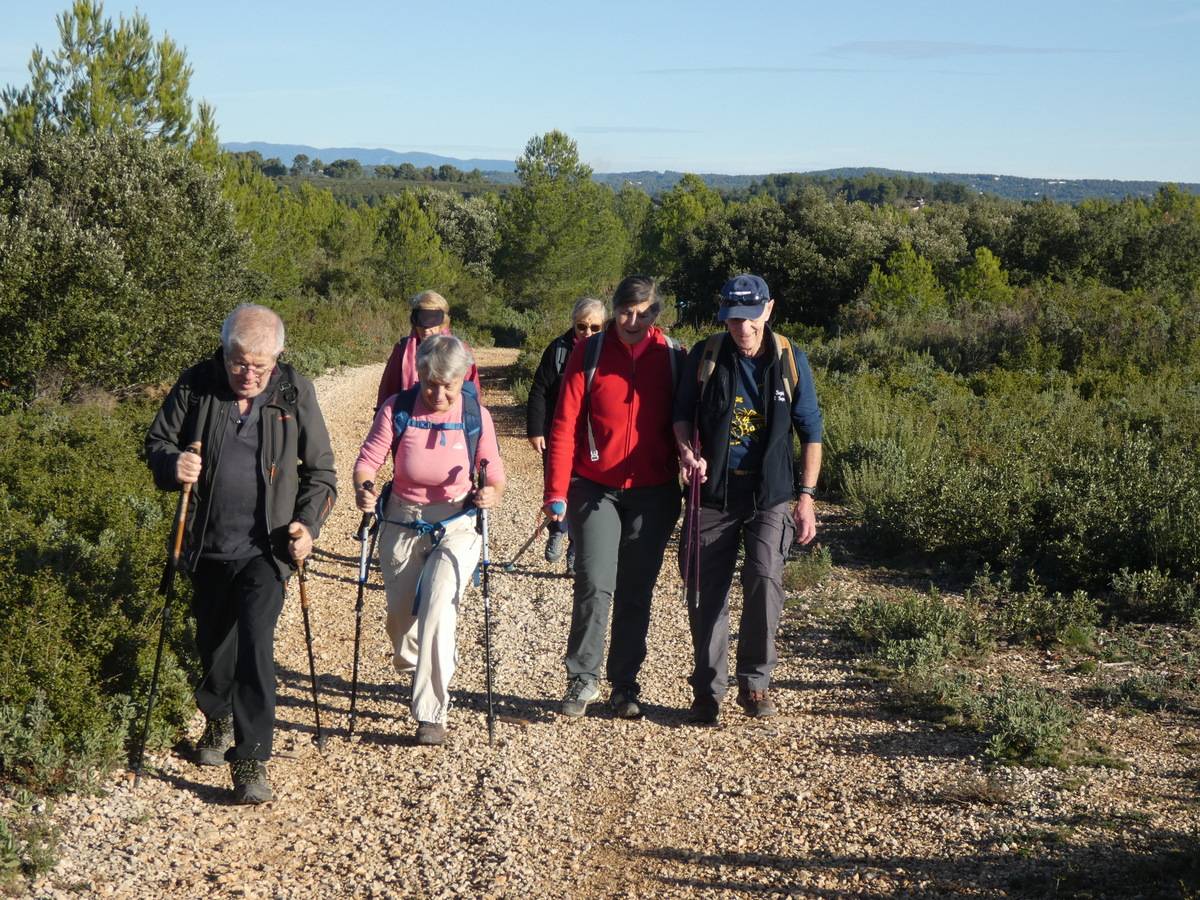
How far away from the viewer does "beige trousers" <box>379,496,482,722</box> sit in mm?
5531

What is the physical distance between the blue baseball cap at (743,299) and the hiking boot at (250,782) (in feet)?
9.45

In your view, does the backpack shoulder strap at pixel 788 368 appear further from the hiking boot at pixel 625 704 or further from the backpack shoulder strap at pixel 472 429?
the hiking boot at pixel 625 704

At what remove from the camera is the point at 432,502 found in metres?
5.63

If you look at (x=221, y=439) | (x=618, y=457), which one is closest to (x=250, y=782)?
(x=221, y=439)

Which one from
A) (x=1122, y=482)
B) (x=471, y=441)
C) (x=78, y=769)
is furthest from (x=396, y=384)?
(x=1122, y=482)

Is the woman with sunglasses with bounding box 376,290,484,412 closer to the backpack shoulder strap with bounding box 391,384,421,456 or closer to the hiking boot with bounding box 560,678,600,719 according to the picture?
the backpack shoulder strap with bounding box 391,384,421,456

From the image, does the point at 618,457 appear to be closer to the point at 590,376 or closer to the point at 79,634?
the point at 590,376

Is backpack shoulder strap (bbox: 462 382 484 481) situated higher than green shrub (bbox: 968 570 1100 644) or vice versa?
backpack shoulder strap (bbox: 462 382 484 481)

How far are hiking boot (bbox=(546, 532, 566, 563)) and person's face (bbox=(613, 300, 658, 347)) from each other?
3.74 meters

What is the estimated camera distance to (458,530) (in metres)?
5.65

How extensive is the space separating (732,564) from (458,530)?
1.38 meters

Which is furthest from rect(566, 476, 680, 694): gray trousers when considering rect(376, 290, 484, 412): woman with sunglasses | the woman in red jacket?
rect(376, 290, 484, 412): woman with sunglasses

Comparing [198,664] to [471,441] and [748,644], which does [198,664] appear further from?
[748,644]

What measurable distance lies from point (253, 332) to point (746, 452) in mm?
2359
